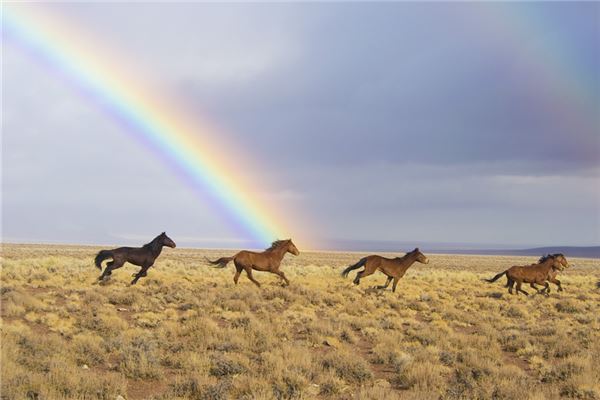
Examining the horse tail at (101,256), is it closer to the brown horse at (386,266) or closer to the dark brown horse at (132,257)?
the dark brown horse at (132,257)

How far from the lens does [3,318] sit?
1313cm

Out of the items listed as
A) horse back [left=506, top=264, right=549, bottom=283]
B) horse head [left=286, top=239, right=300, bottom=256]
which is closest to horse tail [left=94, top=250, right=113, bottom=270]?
horse head [left=286, top=239, right=300, bottom=256]

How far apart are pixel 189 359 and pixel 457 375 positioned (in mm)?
5314

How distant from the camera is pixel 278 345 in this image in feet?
37.8

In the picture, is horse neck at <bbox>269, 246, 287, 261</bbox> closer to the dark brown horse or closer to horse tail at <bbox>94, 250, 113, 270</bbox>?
the dark brown horse

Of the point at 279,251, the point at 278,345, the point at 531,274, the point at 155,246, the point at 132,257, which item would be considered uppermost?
the point at 155,246

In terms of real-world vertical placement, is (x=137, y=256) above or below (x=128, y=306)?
above

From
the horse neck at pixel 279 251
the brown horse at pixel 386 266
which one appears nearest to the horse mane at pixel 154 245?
the horse neck at pixel 279 251

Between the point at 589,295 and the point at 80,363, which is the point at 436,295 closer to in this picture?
the point at 589,295

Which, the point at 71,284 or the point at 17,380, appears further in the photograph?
the point at 71,284

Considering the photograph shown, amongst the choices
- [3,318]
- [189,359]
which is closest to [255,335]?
[189,359]

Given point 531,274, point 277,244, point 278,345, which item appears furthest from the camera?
point 531,274

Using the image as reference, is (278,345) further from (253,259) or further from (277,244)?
(277,244)

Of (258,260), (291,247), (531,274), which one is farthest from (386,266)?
(531,274)
